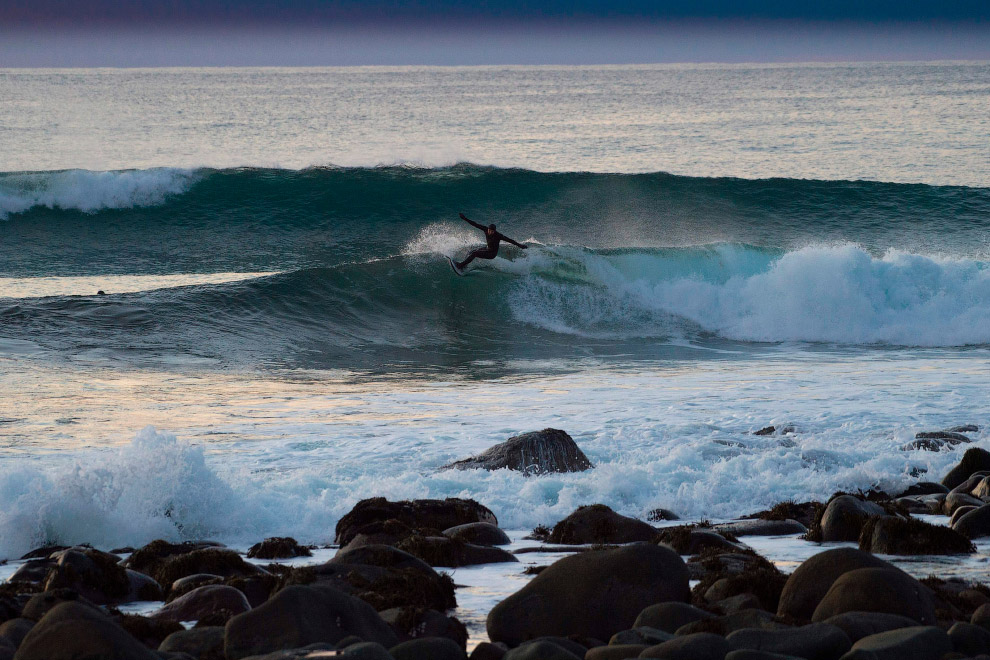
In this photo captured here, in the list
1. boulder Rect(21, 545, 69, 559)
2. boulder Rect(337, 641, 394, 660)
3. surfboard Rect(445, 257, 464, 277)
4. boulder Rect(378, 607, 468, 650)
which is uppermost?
surfboard Rect(445, 257, 464, 277)

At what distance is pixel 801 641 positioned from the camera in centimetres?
377

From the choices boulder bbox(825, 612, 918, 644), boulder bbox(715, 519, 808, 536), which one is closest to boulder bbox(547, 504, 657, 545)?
boulder bbox(715, 519, 808, 536)

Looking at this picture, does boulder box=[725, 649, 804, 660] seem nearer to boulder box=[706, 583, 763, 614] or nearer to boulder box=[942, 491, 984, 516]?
boulder box=[706, 583, 763, 614]

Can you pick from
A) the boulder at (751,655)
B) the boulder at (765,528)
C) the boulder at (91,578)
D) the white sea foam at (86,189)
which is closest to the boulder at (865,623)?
the boulder at (751,655)

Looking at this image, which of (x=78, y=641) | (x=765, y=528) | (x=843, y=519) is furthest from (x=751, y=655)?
(x=765, y=528)

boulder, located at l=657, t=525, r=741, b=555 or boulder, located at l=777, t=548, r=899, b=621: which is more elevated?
boulder, located at l=777, t=548, r=899, b=621

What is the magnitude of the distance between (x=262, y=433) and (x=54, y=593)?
5.33 metres

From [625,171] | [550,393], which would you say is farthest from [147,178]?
[550,393]

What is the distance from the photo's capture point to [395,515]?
22.2 feet

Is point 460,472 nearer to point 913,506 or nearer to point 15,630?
point 913,506

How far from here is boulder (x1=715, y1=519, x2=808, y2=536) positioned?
6.77 metres

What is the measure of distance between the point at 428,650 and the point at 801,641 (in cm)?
135

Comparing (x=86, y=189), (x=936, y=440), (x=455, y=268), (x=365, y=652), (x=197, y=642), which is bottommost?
(x=936, y=440)

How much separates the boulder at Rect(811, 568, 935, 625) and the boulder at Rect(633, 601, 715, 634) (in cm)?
48
